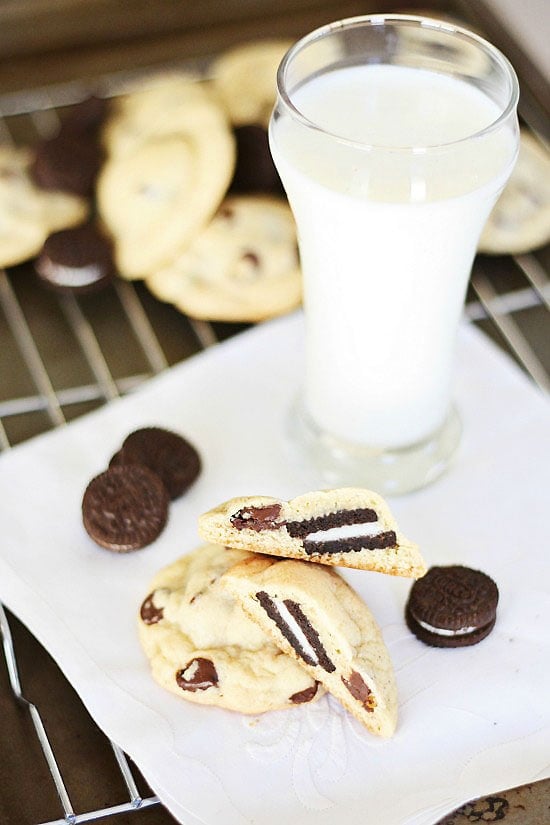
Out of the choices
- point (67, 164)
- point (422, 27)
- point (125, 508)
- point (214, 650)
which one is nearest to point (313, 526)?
point (214, 650)

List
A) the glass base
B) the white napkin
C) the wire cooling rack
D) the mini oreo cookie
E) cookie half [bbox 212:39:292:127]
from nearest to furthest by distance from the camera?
the white napkin < the mini oreo cookie < the glass base < the wire cooling rack < cookie half [bbox 212:39:292:127]

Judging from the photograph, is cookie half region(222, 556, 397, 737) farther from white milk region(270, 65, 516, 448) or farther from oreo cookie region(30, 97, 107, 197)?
oreo cookie region(30, 97, 107, 197)

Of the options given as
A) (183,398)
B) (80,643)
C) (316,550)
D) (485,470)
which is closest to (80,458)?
(183,398)

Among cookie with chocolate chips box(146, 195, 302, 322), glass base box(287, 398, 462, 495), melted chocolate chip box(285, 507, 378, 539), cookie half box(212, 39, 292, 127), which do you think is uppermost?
cookie half box(212, 39, 292, 127)

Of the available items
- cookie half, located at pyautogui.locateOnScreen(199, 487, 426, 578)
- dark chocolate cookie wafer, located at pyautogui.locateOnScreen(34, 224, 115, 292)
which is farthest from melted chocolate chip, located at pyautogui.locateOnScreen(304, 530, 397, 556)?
dark chocolate cookie wafer, located at pyautogui.locateOnScreen(34, 224, 115, 292)

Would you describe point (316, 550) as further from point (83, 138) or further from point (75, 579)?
point (83, 138)

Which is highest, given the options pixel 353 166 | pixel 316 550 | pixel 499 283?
pixel 353 166

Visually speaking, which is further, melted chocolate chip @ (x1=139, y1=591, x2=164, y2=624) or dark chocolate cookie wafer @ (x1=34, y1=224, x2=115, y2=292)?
dark chocolate cookie wafer @ (x1=34, y1=224, x2=115, y2=292)
